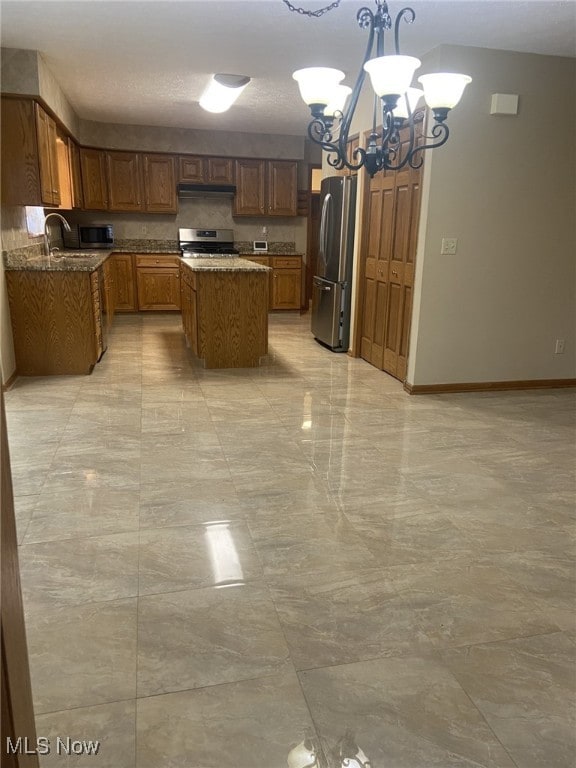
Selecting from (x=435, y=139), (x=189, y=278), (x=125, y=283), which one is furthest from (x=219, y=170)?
(x=435, y=139)

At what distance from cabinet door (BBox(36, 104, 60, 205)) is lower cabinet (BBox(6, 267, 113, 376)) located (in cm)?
66

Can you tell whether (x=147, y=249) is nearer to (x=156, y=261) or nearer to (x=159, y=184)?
(x=156, y=261)

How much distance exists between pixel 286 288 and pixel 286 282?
0.29 ft

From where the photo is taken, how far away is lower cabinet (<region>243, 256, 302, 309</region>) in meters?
8.04

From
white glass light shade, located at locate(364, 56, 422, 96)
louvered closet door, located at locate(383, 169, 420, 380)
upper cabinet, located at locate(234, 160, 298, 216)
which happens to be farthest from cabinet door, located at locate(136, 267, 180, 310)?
white glass light shade, located at locate(364, 56, 422, 96)

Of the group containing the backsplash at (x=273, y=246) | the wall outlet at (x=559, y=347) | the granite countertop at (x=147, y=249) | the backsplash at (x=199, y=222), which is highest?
the backsplash at (x=199, y=222)

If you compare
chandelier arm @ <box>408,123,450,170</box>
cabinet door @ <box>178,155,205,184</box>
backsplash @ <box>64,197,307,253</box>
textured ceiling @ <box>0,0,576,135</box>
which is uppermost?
textured ceiling @ <box>0,0,576,135</box>

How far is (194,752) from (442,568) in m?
1.14

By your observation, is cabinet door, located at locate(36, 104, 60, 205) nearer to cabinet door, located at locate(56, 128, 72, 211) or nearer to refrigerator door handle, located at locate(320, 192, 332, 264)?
cabinet door, located at locate(56, 128, 72, 211)

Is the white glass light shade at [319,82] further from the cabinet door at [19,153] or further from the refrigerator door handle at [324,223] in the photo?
A: the refrigerator door handle at [324,223]

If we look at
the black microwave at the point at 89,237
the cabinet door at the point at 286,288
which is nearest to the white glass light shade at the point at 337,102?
the cabinet door at the point at 286,288

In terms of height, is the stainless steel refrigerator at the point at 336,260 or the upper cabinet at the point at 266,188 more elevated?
the upper cabinet at the point at 266,188

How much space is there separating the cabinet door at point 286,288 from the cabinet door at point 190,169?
5.49 ft

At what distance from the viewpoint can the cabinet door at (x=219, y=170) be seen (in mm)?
7680
